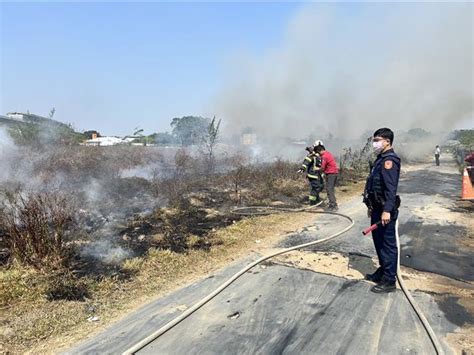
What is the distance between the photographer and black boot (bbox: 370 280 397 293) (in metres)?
3.67

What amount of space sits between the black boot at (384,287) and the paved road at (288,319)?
78 mm

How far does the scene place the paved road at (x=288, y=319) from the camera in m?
2.71

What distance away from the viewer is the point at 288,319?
310 cm

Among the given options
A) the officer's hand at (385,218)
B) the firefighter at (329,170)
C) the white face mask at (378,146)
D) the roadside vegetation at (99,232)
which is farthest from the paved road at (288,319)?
the firefighter at (329,170)

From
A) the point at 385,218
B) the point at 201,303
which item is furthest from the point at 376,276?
the point at 201,303

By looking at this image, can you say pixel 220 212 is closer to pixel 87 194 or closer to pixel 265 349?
pixel 87 194

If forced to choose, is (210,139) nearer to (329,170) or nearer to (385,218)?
(329,170)

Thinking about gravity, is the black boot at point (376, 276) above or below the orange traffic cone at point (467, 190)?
below

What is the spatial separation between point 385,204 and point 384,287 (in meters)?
0.91

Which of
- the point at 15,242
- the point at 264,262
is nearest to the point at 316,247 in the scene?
the point at 264,262

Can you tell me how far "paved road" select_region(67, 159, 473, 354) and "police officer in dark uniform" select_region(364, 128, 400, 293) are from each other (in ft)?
0.65

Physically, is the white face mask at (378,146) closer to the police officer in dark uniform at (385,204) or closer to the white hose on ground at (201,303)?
the police officer in dark uniform at (385,204)

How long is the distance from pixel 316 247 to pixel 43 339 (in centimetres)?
375

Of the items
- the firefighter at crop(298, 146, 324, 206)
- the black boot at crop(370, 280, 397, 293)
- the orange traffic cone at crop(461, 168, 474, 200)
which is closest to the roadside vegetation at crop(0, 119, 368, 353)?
the firefighter at crop(298, 146, 324, 206)
